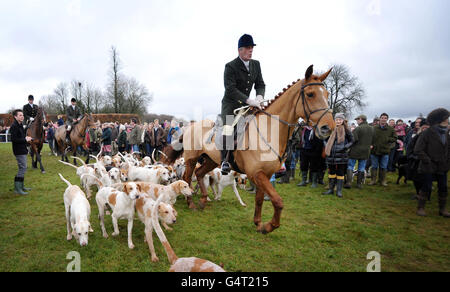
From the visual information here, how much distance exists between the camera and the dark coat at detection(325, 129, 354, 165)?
25.1 feet

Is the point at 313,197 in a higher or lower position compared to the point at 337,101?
lower

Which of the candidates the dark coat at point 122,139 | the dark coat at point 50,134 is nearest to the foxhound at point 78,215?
the dark coat at point 122,139

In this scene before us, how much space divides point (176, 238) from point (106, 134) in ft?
37.6

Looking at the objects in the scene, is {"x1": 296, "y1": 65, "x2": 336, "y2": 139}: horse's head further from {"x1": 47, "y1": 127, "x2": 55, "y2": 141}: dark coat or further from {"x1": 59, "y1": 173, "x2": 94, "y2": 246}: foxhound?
{"x1": 47, "y1": 127, "x2": 55, "y2": 141}: dark coat

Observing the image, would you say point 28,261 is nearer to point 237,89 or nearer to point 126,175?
point 126,175

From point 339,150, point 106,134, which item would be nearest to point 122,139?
point 106,134

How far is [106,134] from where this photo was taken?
13.7 meters

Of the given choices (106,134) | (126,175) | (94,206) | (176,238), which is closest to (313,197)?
(176,238)

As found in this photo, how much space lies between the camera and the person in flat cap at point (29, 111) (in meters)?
10.8

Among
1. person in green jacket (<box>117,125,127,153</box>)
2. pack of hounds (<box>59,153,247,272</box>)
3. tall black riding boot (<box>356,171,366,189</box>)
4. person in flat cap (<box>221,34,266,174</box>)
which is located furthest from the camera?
person in green jacket (<box>117,125,127,153</box>)

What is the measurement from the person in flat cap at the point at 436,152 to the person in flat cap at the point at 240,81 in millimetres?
4429

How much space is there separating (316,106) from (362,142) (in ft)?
20.6

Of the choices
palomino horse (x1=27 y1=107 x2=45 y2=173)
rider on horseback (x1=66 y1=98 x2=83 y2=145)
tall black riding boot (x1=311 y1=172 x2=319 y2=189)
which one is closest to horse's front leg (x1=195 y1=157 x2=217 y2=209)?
tall black riding boot (x1=311 y1=172 x2=319 y2=189)
